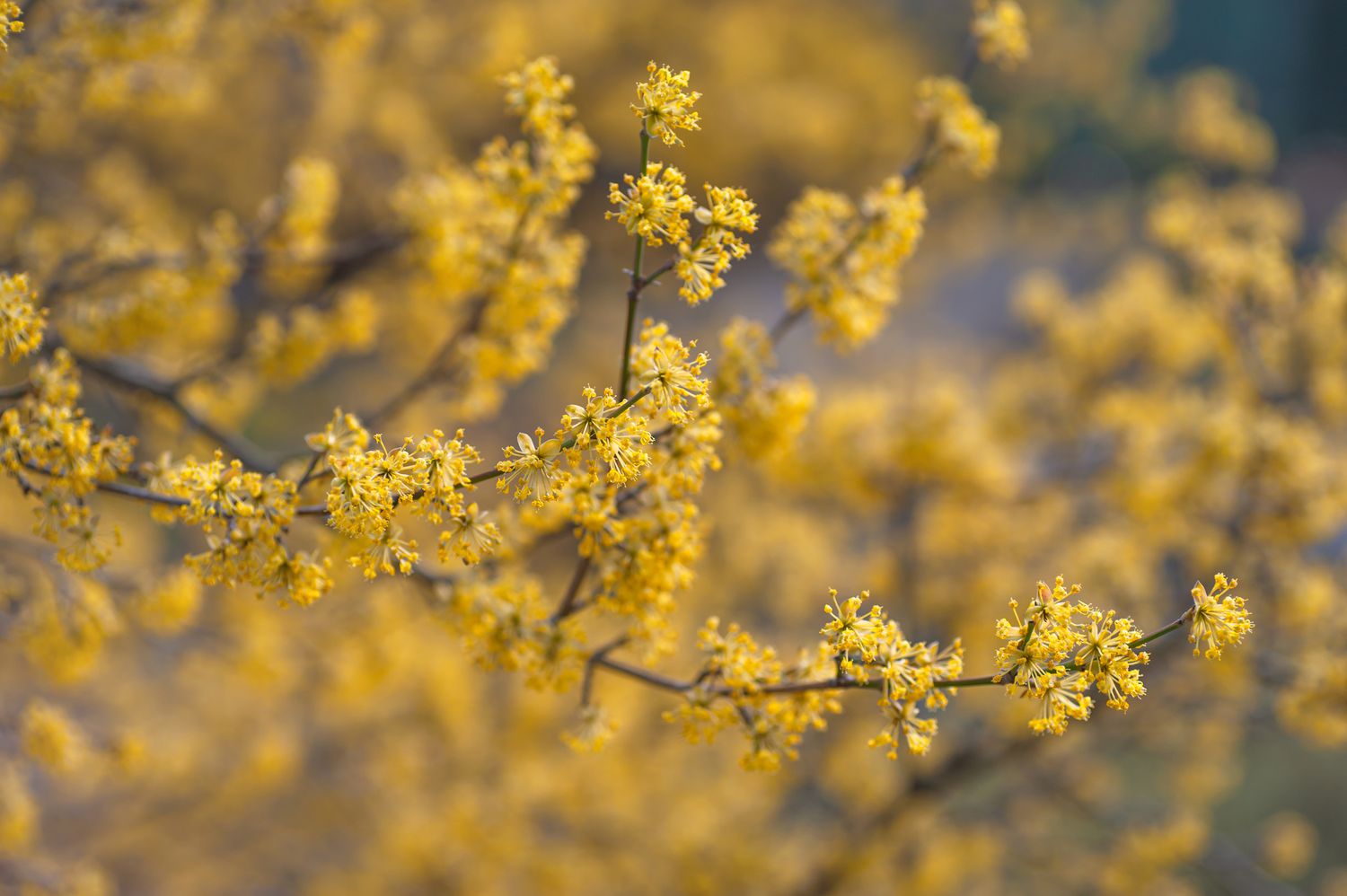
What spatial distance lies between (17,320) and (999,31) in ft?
7.69

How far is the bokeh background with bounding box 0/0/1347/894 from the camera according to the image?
3639 millimetres

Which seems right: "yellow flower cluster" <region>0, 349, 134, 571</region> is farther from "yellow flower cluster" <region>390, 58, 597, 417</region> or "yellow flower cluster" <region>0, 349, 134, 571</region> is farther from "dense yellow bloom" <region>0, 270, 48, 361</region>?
"yellow flower cluster" <region>390, 58, 597, 417</region>

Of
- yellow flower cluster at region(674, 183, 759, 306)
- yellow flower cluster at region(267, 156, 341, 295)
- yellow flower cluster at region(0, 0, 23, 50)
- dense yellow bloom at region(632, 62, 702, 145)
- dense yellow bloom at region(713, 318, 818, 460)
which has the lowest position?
yellow flower cluster at region(674, 183, 759, 306)

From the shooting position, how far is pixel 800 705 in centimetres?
184

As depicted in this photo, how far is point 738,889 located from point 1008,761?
1610 millimetres

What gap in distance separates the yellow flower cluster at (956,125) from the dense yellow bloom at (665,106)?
1.09 meters

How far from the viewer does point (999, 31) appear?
2578 mm

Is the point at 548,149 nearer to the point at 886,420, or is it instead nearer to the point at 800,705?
the point at 800,705

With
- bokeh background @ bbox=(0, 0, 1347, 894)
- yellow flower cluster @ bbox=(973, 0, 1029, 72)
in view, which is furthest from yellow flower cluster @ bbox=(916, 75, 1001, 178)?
bokeh background @ bbox=(0, 0, 1347, 894)

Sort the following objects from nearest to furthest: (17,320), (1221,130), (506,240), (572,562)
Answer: (17,320) < (506,240) < (1221,130) < (572,562)

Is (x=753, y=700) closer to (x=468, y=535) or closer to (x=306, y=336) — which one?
(x=468, y=535)

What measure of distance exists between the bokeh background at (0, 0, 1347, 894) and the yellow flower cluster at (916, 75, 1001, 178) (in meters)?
0.37

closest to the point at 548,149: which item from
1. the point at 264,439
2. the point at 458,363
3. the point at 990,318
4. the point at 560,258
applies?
the point at 560,258

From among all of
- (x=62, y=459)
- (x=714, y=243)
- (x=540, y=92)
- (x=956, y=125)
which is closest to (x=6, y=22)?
(x=62, y=459)
